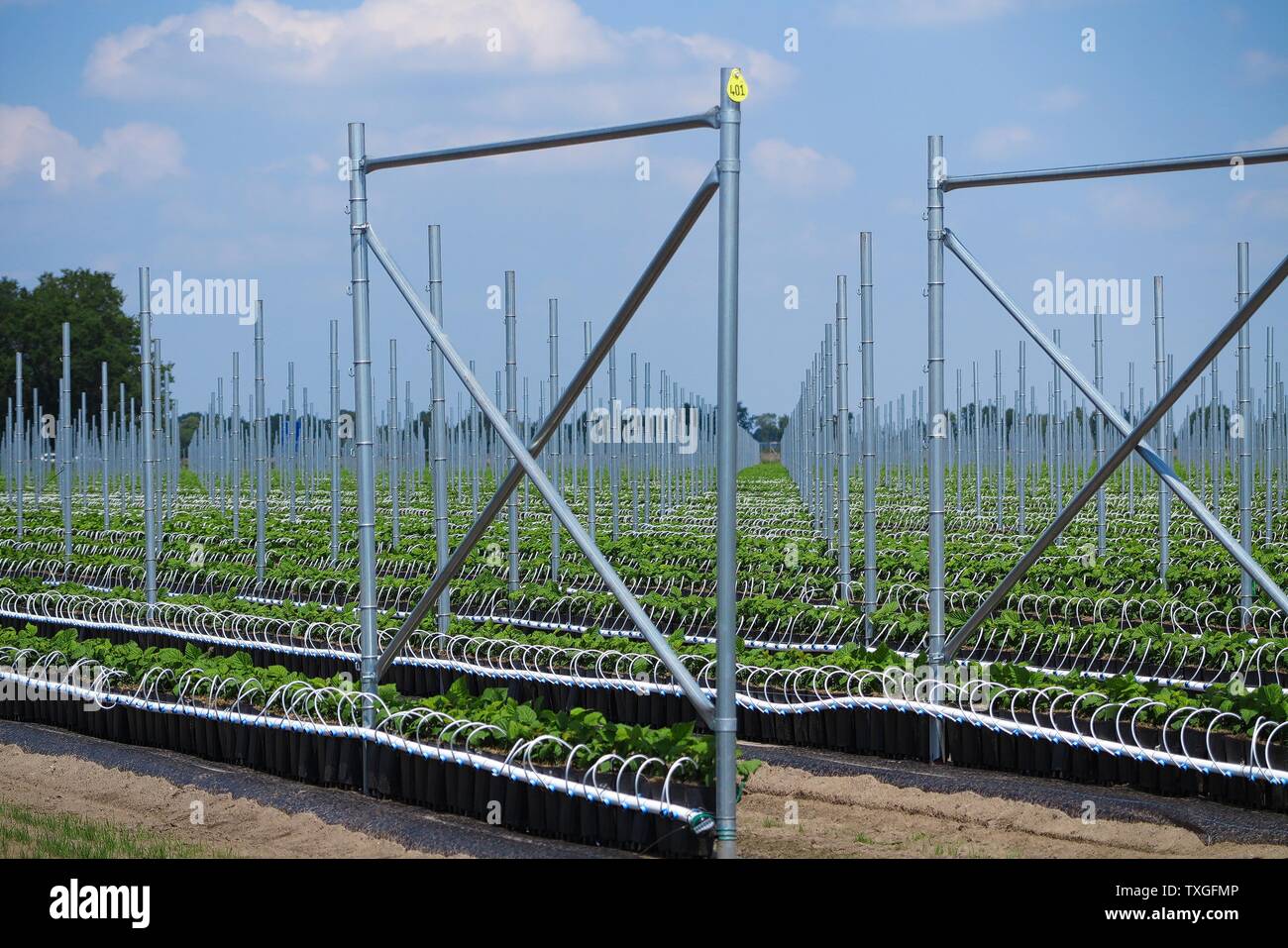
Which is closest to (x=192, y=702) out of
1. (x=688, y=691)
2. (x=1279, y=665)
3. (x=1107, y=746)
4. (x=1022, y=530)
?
(x=688, y=691)

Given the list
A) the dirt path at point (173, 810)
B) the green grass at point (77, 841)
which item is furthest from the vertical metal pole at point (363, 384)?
the green grass at point (77, 841)

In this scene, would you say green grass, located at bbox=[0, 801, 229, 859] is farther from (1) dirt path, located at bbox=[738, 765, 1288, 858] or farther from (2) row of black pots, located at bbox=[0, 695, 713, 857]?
(1) dirt path, located at bbox=[738, 765, 1288, 858]

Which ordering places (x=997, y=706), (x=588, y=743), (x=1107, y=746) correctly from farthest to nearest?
(x=997, y=706)
(x=1107, y=746)
(x=588, y=743)

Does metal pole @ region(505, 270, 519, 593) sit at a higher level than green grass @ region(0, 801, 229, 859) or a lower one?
higher

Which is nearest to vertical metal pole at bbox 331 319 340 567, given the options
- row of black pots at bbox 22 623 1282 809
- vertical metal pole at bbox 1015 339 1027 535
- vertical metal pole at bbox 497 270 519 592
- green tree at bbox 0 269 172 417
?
vertical metal pole at bbox 497 270 519 592

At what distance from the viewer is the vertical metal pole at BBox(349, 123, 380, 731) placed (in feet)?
26.9

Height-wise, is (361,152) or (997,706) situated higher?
(361,152)

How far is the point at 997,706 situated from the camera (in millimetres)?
8992

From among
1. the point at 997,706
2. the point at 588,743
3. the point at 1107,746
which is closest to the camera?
the point at 588,743

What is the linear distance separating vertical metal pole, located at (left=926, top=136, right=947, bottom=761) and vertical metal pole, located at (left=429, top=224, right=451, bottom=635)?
425cm

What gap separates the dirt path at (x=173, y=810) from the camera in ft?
22.8

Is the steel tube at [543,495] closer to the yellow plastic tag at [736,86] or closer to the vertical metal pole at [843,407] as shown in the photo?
the yellow plastic tag at [736,86]

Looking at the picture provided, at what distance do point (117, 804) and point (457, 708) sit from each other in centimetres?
217

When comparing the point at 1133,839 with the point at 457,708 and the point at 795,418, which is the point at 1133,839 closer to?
the point at 457,708
